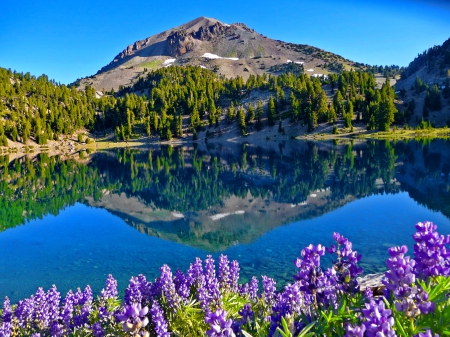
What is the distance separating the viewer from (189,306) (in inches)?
213

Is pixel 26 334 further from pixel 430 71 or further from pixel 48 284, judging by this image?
pixel 430 71

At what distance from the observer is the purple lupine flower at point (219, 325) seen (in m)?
2.60

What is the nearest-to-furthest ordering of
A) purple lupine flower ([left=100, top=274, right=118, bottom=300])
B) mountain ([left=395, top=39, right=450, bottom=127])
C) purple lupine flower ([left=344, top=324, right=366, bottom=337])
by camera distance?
purple lupine flower ([left=344, top=324, right=366, bottom=337]) < purple lupine flower ([left=100, top=274, right=118, bottom=300]) < mountain ([left=395, top=39, right=450, bottom=127])

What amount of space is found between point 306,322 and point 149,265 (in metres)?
13.6

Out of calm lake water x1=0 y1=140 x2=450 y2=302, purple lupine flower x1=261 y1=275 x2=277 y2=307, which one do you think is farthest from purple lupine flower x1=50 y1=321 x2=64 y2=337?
calm lake water x1=0 y1=140 x2=450 y2=302

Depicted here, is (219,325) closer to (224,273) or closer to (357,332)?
(357,332)

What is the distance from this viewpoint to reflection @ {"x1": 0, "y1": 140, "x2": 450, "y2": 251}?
2227cm

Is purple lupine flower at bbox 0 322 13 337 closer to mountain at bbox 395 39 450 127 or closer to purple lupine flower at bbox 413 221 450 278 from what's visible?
purple lupine flower at bbox 413 221 450 278

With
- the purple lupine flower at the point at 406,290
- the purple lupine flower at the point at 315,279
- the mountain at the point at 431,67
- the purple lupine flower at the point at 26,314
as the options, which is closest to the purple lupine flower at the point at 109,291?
the purple lupine flower at the point at 26,314

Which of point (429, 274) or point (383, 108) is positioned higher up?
point (383, 108)

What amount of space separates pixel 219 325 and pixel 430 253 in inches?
80.6

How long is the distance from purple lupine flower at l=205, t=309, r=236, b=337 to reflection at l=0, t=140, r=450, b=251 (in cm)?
1522

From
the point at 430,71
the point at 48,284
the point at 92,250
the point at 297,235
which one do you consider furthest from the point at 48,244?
the point at 430,71

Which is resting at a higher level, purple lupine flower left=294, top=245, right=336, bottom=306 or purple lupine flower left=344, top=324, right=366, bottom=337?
purple lupine flower left=344, top=324, right=366, bottom=337
